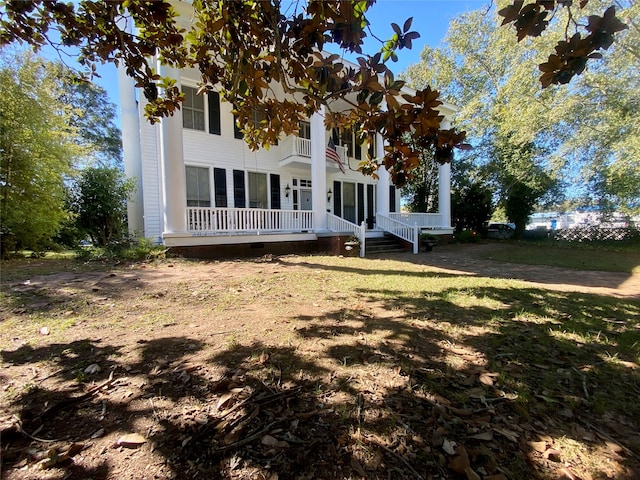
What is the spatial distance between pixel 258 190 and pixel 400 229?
20.1ft

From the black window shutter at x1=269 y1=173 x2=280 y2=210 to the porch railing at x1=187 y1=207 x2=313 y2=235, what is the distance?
191 centimetres

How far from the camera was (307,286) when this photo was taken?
5.02 metres

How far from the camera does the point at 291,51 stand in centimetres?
278

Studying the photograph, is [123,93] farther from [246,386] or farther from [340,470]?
[340,470]

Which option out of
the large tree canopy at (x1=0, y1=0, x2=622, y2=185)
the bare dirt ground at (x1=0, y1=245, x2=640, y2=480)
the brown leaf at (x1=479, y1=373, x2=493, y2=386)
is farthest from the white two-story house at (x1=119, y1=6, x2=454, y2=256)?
the brown leaf at (x1=479, y1=373, x2=493, y2=386)

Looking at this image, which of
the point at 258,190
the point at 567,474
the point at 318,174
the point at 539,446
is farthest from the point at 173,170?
the point at 567,474

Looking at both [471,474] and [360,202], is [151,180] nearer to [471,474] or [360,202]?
[360,202]

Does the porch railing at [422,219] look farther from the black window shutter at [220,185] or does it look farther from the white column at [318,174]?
the black window shutter at [220,185]

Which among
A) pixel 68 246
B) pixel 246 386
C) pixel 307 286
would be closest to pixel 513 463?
pixel 246 386

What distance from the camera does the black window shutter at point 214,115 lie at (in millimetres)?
10867

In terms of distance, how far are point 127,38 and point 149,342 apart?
3.03m

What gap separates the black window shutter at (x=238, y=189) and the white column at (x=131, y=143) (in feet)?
10.5

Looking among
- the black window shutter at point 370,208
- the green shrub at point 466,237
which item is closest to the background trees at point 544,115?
the green shrub at point 466,237

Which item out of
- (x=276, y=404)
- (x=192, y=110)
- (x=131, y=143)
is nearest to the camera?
(x=276, y=404)
